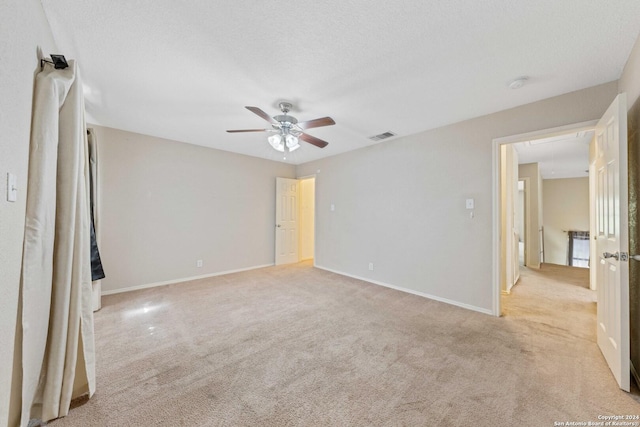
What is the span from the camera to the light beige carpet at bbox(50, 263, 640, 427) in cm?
144

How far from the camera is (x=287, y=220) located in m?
5.58

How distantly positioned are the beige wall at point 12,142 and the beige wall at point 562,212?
34.2 feet

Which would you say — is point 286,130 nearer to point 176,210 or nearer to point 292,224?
point 176,210

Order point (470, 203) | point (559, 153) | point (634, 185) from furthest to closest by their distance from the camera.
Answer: point (559, 153) < point (470, 203) < point (634, 185)

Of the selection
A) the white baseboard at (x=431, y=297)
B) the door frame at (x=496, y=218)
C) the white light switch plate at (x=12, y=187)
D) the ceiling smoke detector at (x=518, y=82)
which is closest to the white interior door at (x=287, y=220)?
the white baseboard at (x=431, y=297)

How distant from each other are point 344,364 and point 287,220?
12.9ft

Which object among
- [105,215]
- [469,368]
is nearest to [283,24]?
[469,368]

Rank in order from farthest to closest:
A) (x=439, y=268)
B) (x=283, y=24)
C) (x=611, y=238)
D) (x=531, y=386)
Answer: (x=439, y=268), (x=611, y=238), (x=531, y=386), (x=283, y=24)

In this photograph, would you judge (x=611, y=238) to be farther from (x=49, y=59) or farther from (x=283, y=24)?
(x=49, y=59)

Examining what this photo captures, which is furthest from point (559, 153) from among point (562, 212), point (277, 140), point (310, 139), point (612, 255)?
point (277, 140)

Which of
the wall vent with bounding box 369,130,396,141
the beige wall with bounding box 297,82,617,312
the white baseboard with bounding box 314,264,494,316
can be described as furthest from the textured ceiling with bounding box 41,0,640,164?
the white baseboard with bounding box 314,264,494,316

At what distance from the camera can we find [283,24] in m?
1.53

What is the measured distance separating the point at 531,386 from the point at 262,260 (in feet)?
14.4

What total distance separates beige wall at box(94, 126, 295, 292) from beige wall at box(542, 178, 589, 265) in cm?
839
